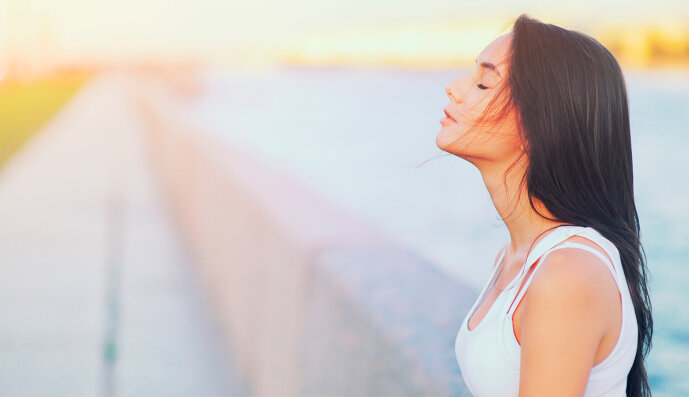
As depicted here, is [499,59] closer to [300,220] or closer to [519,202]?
[519,202]

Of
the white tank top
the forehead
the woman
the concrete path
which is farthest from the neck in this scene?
the concrete path

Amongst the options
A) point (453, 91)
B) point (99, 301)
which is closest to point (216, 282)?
point (99, 301)

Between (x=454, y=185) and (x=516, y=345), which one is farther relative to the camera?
(x=454, y=185)

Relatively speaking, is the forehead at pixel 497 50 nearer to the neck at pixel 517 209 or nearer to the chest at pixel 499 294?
the neck at pixel 517 209

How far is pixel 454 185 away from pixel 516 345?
36.1m

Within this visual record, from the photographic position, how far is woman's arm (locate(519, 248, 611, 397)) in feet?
5.12

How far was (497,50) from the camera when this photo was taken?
199 centimetres

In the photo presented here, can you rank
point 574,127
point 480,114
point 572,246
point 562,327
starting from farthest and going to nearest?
1. point 480,114
2. point 574,127
3. point 572,246
4. point 562,327

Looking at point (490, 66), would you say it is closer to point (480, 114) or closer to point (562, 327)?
point (480, 114)

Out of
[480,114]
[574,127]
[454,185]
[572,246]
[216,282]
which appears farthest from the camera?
[454,185]

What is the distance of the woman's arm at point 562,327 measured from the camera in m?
1.56

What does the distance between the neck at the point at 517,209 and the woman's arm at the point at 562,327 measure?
34 cm

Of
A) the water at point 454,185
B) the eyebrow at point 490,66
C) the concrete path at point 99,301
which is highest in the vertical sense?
the eyebrow at point 490,66

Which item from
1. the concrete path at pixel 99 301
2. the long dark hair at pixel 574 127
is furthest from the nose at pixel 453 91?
the concrete path at pixel 99 301
